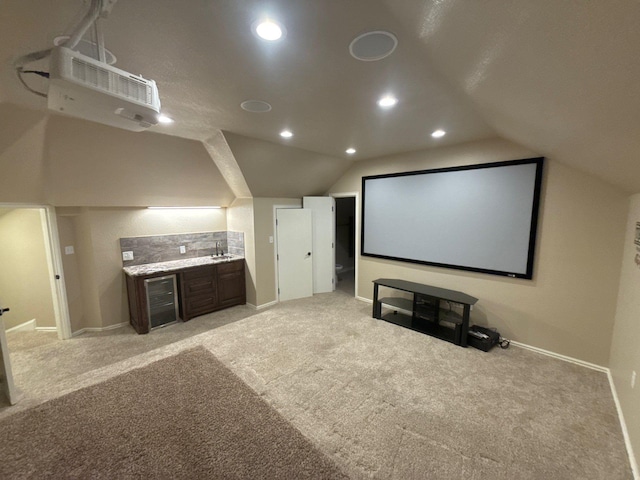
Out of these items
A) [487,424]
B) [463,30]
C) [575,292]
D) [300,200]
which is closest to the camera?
[463,30]

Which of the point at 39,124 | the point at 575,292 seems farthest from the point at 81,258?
the point at 575,292

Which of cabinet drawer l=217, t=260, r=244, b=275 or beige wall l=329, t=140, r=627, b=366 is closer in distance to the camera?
beige wall l=329, t=140, r=627, b=366

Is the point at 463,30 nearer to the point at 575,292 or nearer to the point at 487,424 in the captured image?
the point at 487,424

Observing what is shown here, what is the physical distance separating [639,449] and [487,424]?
86 centimetres

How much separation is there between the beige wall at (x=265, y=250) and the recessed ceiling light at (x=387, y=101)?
9.25 ft

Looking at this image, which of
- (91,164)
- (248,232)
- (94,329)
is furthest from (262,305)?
(91,164)

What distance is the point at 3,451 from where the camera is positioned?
182 centimetres

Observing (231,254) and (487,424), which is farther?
(231,254)

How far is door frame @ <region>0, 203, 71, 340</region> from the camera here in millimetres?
3277

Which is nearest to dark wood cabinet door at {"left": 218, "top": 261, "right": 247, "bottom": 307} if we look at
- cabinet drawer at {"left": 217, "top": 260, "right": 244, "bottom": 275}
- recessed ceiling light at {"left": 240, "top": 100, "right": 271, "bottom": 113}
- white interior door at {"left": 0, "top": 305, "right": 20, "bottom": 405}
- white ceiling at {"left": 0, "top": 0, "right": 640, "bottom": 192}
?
cabinet drawer at {"left": 217, "top": 260, "right": 244, "bottom": 275}

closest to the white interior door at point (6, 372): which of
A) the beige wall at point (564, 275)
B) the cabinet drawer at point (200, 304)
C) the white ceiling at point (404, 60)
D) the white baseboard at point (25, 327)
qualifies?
the cabinet drawer at point (200, 304)

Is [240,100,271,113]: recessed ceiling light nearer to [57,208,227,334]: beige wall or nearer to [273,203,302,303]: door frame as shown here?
[273,203,302,303]: door frame

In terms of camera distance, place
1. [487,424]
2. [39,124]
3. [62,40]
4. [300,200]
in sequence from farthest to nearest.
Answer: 1. [300,200]
2. [39,124]
3. [487,424]
4. [62,40]

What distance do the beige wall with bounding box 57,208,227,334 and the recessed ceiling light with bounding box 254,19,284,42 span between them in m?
3.69
